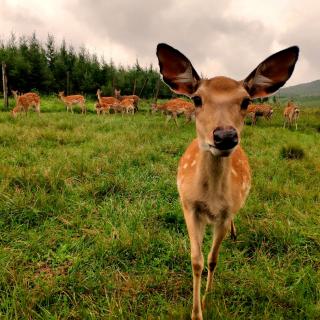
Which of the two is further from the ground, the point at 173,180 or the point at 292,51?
the point at 292,51

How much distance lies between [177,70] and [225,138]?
99 centimetres

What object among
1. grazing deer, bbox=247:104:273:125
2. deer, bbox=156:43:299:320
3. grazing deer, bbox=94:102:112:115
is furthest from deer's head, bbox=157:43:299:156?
grazing deer, bbox=94:102:112:115

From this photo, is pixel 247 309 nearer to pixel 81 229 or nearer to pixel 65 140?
pixel 81 229

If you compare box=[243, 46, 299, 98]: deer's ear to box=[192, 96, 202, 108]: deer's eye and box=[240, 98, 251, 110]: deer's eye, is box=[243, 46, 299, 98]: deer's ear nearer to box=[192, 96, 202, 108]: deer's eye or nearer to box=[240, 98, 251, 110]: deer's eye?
box=[240, 98, 251, 110]: deer's eye

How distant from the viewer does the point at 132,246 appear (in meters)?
3.60

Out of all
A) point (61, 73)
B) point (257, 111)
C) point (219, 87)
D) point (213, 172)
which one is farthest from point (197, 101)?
point (61, 73)

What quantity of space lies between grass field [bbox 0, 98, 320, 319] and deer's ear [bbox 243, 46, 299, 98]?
1651mm

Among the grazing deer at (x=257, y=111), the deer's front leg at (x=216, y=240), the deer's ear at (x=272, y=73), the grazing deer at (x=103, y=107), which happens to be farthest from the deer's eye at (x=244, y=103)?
the grazing deer at (x=103, y=107)

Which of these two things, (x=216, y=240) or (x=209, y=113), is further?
(x=216, y=240)

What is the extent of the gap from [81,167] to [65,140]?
2842 millimetres

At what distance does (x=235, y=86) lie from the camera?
2637mm

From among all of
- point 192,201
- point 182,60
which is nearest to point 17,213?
point 192,201

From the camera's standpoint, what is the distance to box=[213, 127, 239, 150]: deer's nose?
208 cm

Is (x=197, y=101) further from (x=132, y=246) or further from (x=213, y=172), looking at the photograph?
(x=132, y=246)
